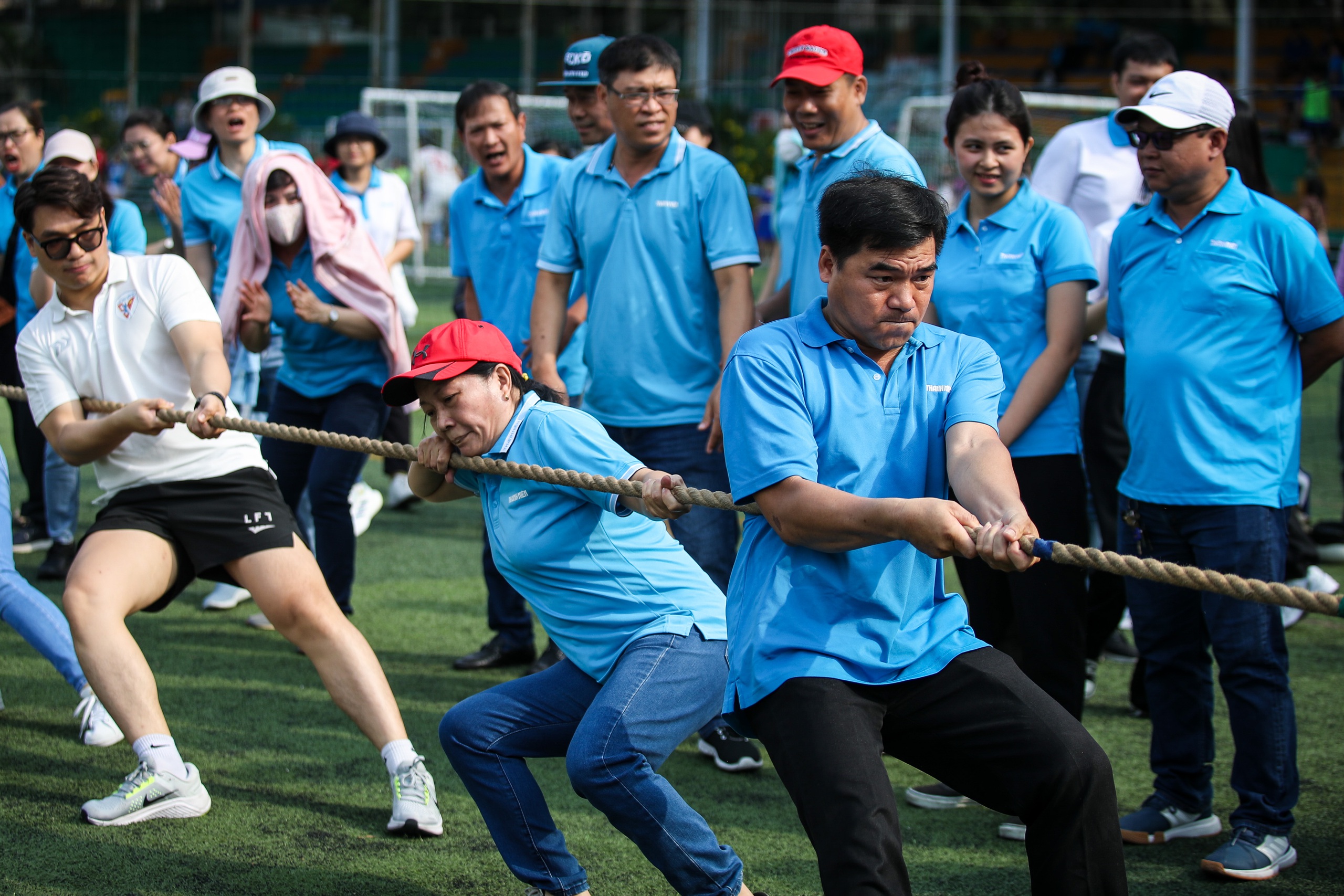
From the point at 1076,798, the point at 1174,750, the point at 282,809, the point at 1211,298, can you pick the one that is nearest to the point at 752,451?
the point at 1076,798

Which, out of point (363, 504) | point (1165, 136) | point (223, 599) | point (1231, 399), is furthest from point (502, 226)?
point (1231, 399)

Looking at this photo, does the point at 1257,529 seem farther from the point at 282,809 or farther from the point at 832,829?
the point at 282,809

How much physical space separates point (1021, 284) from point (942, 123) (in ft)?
46.9

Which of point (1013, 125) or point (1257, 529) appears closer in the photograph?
point (1257, 529)

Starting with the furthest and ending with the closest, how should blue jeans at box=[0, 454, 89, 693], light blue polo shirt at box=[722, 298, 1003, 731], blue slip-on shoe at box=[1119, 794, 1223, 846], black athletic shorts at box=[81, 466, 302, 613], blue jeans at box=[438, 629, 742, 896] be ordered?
blue jeans at box=[0, 454, 89, 693], black athletic shorts at box=[81, 466, 302, 613], blue slip-on shoe at box=[1119, 794, 1223, 846], blue jeans at box=[438, 629, 742, 896], light blue polo shirt at box=[722, 298, 1003, 731]

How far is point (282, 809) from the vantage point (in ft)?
12.7

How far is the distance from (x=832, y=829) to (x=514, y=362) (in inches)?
56.8

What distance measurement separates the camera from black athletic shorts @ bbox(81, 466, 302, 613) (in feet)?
12.7

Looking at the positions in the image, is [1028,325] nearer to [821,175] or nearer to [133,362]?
[821,175]

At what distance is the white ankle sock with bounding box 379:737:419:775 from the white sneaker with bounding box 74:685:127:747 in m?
1.17

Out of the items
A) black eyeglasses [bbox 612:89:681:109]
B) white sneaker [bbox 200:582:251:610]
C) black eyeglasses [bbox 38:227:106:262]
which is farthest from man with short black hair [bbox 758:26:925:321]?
white sneaker [bbox 200:582:251:610]

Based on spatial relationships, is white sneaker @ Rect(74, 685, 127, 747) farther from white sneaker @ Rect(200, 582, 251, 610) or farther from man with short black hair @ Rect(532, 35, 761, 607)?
man with short black hair @ Rect(532, 35, 761, 607)

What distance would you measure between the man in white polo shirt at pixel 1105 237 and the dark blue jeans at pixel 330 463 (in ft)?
9.19

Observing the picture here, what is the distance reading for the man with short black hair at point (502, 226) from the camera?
17.1 ft
